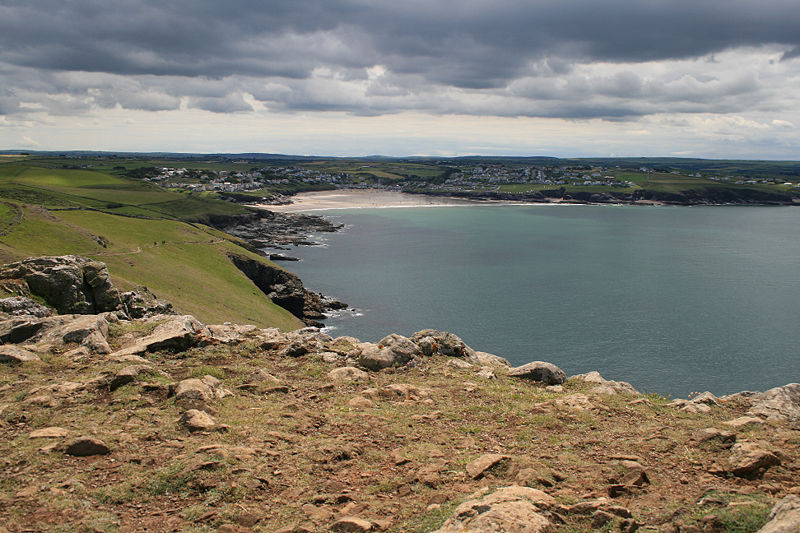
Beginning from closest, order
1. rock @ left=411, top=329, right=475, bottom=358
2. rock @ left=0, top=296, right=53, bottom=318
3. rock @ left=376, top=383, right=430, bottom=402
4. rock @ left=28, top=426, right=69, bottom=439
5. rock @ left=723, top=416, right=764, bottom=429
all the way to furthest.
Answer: rock @ left=28, top=426, right=69, bottom=439, rock @ left=723, top=416, right=764, bottom=429, rock @ left=376, top=383, right=430, bottom=402, rock @ left=0, top=296, right=53, bottom=318, rock @ left=411, top=329, right=475, bottom=358

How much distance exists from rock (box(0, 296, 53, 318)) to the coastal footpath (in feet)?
4.96

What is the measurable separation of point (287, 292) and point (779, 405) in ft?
226

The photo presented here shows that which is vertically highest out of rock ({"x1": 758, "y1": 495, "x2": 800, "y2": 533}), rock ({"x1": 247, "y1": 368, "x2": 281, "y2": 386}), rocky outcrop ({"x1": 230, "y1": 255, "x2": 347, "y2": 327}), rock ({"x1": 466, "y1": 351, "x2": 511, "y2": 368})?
rock ({"x1": 758, "y1": 495, "x2": 800, "y2": 533})

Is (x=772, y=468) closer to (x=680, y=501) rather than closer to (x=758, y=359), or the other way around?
(x=680, y=501)

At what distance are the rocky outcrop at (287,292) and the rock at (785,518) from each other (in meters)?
63.5

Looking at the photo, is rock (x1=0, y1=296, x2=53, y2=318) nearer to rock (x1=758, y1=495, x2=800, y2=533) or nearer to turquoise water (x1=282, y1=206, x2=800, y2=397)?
rock (x1=758, y1=495, x2=800, y2=533)

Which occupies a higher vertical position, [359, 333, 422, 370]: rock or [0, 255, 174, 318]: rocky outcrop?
[0, 255, 174, 318]: rocky outcrop

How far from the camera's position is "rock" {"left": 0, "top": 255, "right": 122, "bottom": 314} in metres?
26.1

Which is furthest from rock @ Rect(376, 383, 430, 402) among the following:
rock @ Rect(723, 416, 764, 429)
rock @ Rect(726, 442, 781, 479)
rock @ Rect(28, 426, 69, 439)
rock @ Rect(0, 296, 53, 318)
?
rock @ Rect(0, 296, 53, 318)

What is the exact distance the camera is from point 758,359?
56.1m

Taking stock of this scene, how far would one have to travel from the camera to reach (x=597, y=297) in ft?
271

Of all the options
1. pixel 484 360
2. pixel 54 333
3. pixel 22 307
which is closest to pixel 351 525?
pixel 484 360

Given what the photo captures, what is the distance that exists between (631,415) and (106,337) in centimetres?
1962

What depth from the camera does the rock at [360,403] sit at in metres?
15.7
